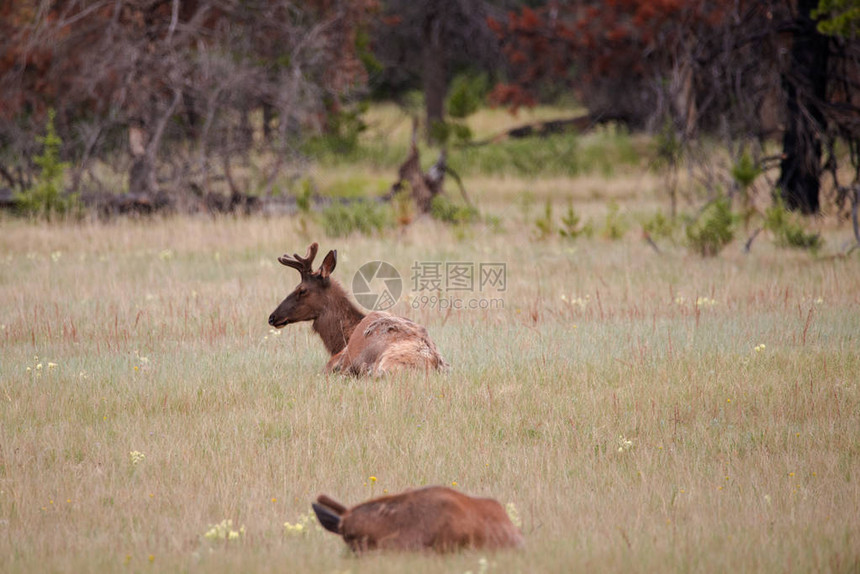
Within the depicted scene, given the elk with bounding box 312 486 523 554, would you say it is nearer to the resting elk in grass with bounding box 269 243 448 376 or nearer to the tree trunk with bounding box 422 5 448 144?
the resting elk in grass with bounding box 269 243 448 376

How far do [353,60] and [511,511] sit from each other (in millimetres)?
20673

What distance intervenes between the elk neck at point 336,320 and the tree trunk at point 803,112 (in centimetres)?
965

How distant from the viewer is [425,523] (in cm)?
464

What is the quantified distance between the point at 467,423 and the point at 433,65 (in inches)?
1181

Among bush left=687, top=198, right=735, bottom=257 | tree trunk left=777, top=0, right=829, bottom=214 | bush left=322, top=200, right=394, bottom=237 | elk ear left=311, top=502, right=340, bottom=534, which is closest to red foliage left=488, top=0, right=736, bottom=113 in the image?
tree trunk left=777, top=0, right=829, bottom=214

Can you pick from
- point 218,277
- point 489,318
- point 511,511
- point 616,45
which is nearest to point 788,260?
point 489,318

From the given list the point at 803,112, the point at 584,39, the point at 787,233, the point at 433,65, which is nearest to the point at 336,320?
the point at 787,233

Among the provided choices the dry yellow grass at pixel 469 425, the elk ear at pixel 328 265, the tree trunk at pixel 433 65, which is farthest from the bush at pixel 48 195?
the tree trunk at pixel 433 65

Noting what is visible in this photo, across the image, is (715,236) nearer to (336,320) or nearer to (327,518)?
(336,320)

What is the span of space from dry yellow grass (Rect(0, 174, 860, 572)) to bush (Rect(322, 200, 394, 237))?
449cm

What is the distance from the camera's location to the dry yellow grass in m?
5.06

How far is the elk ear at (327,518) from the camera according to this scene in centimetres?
471

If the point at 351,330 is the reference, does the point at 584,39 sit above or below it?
above

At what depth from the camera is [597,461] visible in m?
6.51
